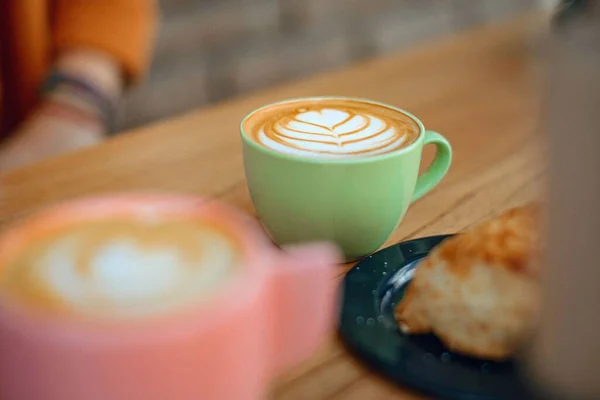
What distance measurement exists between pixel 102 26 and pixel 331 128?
0.67m

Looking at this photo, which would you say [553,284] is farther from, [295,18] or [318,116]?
[295,18]

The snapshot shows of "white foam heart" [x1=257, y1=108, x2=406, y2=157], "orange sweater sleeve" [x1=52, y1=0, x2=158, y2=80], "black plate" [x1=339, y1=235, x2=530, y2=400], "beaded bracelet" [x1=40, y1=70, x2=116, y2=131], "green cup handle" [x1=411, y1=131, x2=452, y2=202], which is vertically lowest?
"beaded bracelet" [x1=40, y1=70, x2=116, y2=131]

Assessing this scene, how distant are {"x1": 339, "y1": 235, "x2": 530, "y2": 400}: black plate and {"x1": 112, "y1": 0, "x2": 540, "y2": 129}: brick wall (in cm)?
110

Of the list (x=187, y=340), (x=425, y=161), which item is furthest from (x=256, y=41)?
(x=187, y=340)

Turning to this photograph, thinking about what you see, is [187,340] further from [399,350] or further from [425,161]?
[425,161]

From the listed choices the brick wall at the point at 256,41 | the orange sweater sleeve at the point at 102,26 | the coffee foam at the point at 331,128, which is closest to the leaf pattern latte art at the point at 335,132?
the coffee foam at the point at 331,128

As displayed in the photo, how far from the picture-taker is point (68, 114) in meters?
0.94

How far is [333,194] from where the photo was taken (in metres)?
0.44

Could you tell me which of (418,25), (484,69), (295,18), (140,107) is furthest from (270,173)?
(418,25)

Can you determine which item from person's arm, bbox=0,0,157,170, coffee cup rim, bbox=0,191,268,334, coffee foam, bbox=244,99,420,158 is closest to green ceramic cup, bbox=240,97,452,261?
coffee foam, bbox=244,99,420,158

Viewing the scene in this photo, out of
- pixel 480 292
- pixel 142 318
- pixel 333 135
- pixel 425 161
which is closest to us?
pixel 142 318

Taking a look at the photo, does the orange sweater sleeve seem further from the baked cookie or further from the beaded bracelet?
the baked cookie

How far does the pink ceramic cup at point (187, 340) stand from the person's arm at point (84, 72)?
0.66 m

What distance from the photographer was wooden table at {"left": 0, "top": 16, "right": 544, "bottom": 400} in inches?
15.2
